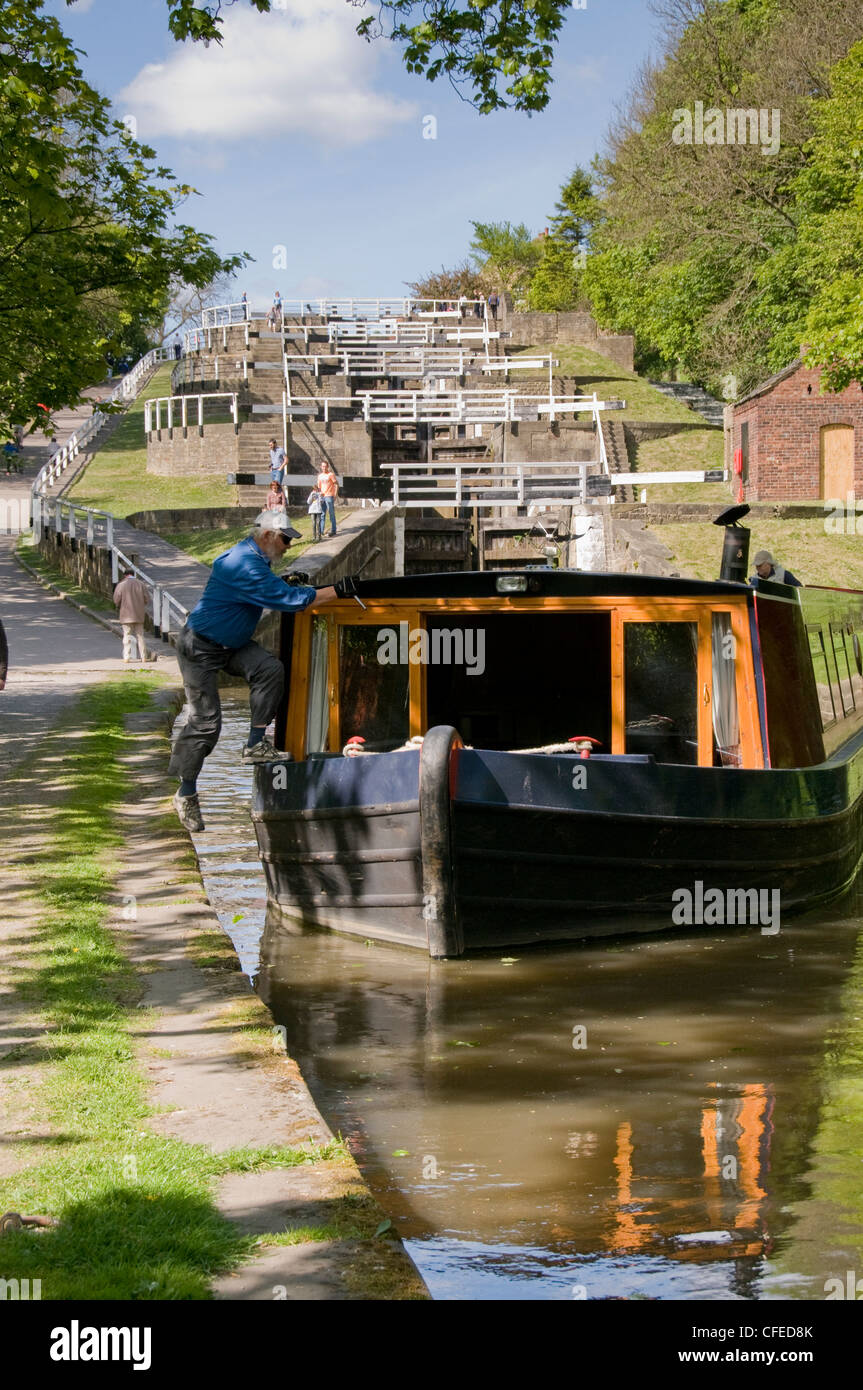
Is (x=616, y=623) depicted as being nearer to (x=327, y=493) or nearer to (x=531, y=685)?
(x=531, y=685)

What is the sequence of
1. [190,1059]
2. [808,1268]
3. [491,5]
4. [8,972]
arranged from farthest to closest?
[491,5] < [8,972] < [190,1059] < [808,1268]

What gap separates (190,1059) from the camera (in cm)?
552

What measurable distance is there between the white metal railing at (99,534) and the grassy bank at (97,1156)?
13.4m

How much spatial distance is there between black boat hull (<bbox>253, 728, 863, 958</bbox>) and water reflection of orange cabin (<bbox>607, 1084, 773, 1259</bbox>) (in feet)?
8.10

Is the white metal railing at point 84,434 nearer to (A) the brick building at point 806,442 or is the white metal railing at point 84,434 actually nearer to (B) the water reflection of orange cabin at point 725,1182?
(A) the brick building at point 806,442

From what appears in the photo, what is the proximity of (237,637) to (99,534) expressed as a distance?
2152 centimetres

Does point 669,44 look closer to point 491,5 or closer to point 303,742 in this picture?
point 491,5

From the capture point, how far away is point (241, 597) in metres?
8.55

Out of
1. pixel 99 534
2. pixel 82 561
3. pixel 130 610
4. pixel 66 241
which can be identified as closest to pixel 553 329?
pixel 99 534

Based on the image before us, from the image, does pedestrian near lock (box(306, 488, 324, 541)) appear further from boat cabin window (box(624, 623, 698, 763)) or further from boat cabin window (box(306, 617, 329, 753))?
boat cabin window (box(624, 623, 698, 763))

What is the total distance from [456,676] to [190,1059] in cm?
602

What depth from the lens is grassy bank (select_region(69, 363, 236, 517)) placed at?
121 ft

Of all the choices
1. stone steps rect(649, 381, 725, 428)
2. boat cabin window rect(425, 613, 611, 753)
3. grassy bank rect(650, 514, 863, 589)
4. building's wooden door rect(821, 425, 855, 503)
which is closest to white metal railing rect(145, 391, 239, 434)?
stone steps rect(649, 381, 725, 428)

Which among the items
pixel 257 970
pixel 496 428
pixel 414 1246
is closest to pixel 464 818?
pixel 257 970
